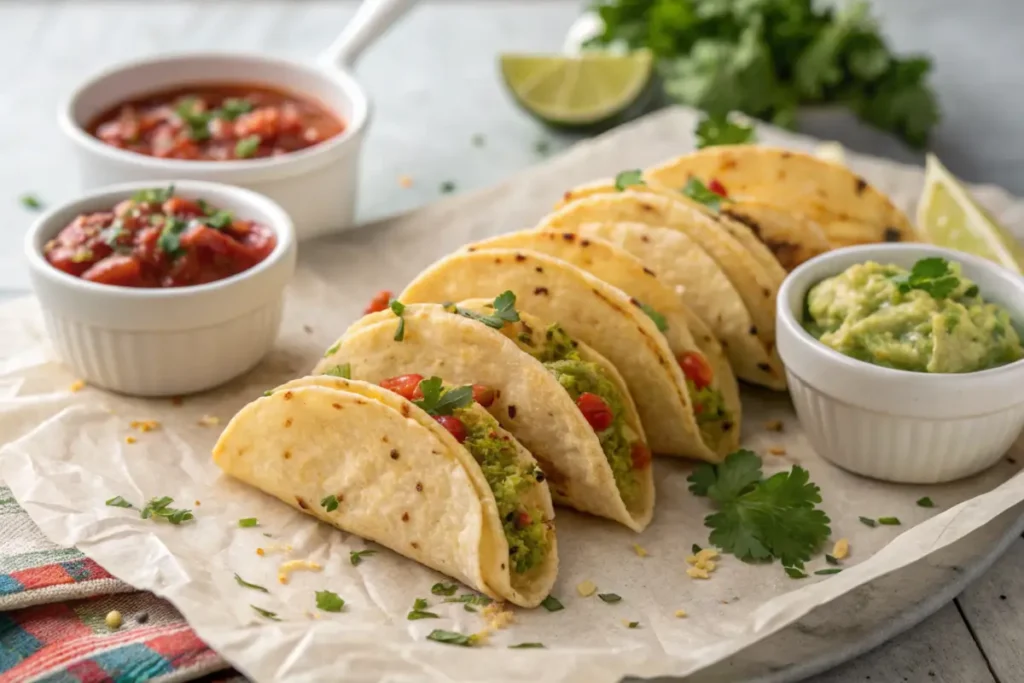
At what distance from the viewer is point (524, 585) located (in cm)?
419

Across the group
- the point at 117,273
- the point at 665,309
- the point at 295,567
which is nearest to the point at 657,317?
the point at 665,309

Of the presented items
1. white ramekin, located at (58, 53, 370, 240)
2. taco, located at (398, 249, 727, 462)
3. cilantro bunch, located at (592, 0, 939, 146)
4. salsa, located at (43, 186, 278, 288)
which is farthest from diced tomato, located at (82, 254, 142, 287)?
cilantro bunch, located at (592, 0, 939, 146)

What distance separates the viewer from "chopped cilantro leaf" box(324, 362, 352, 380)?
464cm

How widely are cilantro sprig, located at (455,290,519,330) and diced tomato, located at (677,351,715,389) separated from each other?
2.53ft

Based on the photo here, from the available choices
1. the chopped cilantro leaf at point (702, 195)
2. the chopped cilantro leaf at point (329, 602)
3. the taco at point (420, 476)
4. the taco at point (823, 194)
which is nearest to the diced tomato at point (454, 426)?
the taco at point (420, 476)

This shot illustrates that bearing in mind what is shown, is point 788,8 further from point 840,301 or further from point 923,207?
point 840,301

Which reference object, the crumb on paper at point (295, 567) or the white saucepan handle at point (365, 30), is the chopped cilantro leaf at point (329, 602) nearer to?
the crumb on paper at point (295, 567)

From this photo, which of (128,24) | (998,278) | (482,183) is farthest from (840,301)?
(128,24)

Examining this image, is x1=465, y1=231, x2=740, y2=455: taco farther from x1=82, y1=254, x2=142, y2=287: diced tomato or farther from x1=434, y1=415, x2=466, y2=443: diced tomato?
x1=82, y1=254, x2=142, y2=287: diced tomato

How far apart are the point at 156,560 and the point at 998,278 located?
10.9ft

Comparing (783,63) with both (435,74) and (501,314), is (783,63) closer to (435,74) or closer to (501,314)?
(435,74)

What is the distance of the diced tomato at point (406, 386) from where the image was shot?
14.4 feet

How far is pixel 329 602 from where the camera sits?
4.11 m

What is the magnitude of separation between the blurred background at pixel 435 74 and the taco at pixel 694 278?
2.37 meters
